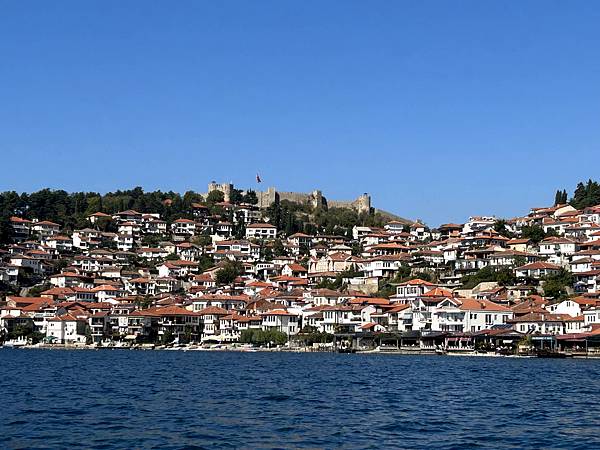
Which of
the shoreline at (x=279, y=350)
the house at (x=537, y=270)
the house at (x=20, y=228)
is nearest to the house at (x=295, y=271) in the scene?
the shoreline at (x=279, y=350)

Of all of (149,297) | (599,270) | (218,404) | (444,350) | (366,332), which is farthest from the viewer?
(149,297)

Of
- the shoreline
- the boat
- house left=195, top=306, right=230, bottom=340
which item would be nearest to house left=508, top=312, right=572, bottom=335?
the boat

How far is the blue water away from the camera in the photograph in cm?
A: 2398

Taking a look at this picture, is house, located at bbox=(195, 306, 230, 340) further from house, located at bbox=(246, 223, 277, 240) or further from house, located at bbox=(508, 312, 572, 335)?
house, located at bbox=(246, 223, 277, 240)

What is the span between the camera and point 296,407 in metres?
31.0

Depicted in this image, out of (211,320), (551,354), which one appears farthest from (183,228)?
(551,354)

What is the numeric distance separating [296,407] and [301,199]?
12284 cm

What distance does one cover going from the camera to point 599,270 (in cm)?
8481

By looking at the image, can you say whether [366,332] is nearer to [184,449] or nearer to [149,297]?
[149,297]

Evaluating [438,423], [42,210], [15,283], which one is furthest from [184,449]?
[42,210]

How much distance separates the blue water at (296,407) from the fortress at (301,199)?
98.5 metres

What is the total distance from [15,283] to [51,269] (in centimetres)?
722

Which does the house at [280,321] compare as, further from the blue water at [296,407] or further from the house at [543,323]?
the blue water at [296,407]

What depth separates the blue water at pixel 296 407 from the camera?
944 inches
